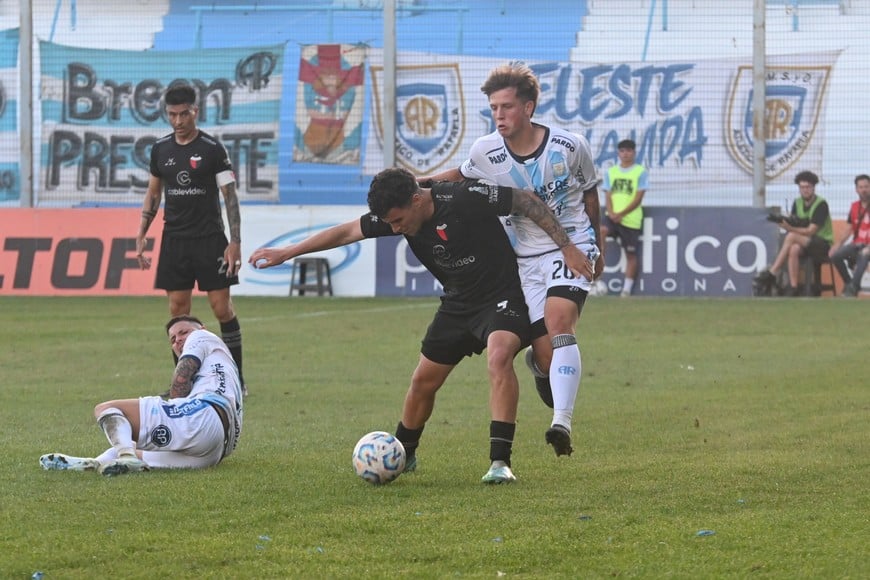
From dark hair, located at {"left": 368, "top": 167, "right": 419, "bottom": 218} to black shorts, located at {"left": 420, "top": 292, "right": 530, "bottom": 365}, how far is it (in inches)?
27.7

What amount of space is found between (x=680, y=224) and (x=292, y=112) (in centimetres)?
696

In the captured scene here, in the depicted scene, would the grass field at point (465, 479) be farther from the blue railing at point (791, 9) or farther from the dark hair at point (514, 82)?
the blue railing at point (791, 9)

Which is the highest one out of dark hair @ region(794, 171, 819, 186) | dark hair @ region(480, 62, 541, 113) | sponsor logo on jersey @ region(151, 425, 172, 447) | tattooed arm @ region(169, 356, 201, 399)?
dark hair @ region(480, 62, 541, 113)

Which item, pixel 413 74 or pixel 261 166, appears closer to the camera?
pixel 413 74

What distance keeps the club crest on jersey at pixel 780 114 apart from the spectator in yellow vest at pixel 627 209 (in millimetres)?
1672

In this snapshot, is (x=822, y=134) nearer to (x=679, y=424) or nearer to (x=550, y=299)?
(x=679, y=424)

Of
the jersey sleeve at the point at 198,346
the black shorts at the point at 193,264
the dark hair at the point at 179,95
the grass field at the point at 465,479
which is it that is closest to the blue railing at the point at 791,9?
the grass field at the point at 465,479

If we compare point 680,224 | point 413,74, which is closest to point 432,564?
point 680,224

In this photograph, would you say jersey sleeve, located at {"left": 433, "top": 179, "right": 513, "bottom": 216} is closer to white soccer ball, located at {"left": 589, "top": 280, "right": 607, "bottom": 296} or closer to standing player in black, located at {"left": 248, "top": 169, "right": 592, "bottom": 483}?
standing player in black, located at {"left": 248, "top": 169, "right": 592, "bottom": 483}

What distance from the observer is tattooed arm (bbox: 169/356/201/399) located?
729 centimetres

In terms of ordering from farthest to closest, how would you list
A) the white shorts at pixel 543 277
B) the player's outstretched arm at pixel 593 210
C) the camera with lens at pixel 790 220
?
the camera with lens at pixel 790 220, the player's outstretched arm at pixel 593 210, the white shorts at pixel 543 277

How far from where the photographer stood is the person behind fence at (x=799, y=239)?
67.9 ft

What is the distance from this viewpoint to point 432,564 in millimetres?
4957

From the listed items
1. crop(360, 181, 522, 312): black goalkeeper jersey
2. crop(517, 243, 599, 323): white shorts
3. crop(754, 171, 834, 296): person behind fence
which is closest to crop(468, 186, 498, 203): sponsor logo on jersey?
crop(360, 181, 522, 312): black goalkeeper jersey
